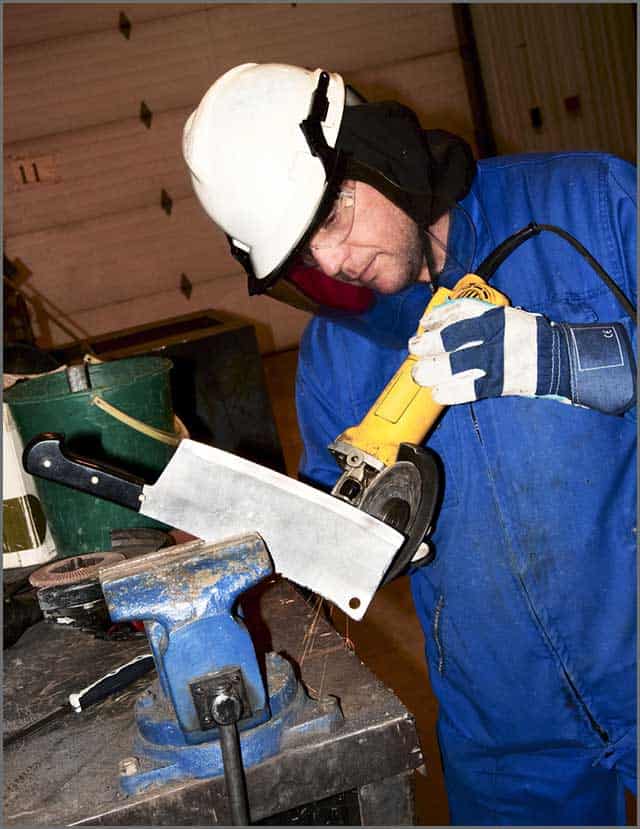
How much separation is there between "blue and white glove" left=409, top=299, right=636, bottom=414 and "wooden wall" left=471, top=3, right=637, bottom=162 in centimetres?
621

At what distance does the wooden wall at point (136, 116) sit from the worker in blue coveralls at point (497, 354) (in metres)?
5.42

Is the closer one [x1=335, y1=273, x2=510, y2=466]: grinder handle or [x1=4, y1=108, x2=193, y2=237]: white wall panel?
[x1=335, y1=273, x2=510, y2=466]: grinder handle

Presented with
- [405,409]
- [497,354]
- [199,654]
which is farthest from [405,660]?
[199,654]

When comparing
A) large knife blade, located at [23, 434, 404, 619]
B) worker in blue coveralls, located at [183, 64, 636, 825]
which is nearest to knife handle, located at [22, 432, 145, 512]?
large knife blade, located at [23, 434, 404, 619]

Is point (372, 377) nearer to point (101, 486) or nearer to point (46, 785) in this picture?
point (101, 486)

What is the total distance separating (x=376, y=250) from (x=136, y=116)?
229 inches

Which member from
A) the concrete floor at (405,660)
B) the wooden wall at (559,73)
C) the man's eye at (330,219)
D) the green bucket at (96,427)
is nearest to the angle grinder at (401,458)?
the man's eye at (330,219)

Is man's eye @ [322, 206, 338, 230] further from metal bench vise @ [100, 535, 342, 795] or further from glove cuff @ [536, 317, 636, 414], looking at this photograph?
metal bench vise @ [100, 535, 342, 795]

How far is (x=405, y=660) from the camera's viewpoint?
11.8 ft

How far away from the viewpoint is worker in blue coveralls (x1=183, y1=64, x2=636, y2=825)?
1478 millimetres

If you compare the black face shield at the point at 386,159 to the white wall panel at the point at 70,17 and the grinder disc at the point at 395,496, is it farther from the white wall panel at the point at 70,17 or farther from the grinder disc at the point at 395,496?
the white wall panel at the point at 70,17

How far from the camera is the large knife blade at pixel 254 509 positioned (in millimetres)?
1229

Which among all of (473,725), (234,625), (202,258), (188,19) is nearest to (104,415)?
(234,625)

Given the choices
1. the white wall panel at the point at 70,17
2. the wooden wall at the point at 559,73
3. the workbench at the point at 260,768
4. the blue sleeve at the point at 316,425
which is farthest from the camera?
the wooden wall at the point at 559,73
